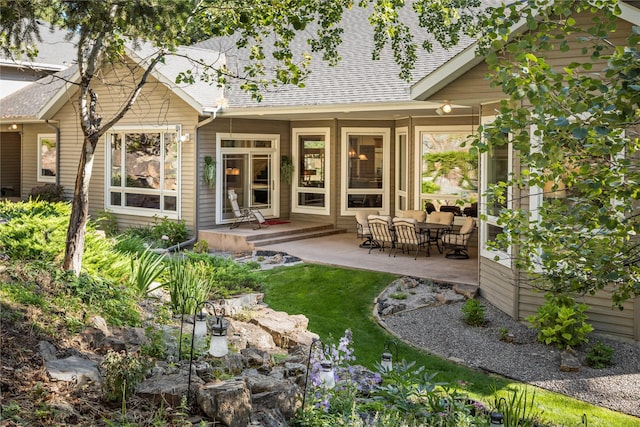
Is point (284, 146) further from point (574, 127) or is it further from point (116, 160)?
point (574, 127)

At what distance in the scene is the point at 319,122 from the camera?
17.7 m

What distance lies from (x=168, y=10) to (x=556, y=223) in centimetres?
422

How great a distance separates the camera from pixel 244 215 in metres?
16.5

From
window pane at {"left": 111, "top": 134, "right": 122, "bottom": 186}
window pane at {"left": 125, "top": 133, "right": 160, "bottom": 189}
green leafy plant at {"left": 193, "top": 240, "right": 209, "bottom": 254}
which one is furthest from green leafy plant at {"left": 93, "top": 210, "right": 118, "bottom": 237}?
green leafy plant at {"left": 193, "top": 240, "right": 209, "bottom": 254}

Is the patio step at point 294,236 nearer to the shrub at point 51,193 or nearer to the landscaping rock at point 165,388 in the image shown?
the shrub at point 51,193

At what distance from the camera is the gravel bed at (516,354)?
742 centimetres

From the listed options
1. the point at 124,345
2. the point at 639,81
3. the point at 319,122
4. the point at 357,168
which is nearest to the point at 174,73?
the point at 319,122

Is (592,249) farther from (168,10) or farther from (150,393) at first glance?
(168,10)

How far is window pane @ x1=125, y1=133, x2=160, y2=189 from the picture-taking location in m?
17.0

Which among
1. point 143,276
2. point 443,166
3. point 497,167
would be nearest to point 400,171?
point 443,166

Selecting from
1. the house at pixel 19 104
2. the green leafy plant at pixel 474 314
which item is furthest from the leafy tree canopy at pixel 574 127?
the house at pixel 19 104

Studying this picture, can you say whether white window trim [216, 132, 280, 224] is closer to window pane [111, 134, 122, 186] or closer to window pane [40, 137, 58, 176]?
window pane [111, 134, 122, 186]

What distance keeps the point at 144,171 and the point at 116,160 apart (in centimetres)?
109

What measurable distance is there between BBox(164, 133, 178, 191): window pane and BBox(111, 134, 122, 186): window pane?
173cm
